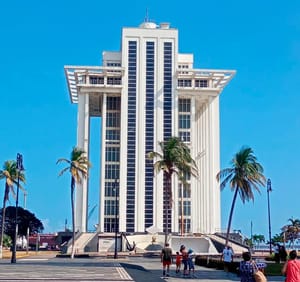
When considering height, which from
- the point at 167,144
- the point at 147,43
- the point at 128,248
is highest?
the point at 147,43

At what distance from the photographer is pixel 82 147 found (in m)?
91.7

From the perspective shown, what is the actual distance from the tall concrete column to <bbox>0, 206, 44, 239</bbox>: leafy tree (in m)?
36.1

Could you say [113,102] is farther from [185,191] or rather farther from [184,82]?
[185,191]

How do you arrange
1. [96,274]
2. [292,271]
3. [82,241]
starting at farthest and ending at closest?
1. [82,241]
2. [96,274]
3. [292,271]

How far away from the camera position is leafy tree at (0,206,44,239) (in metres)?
123

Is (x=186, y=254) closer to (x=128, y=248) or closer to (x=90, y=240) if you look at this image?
(x=128, y=248)

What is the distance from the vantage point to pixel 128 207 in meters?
89.7

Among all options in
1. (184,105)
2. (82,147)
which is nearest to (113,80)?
(82,147)

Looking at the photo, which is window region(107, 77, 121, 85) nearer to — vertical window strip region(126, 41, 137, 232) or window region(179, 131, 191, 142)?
vertical window strip region(126, 41, 137, 232)

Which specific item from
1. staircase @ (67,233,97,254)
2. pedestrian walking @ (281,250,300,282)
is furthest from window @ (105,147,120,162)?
pedestrian walking @ (281,250,300,282)

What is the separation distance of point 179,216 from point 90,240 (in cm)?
1774

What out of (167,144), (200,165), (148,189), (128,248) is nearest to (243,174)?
(167,144)

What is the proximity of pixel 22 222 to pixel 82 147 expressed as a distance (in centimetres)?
3926

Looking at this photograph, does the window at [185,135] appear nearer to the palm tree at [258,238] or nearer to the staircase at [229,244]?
the staircase at [229,244]
